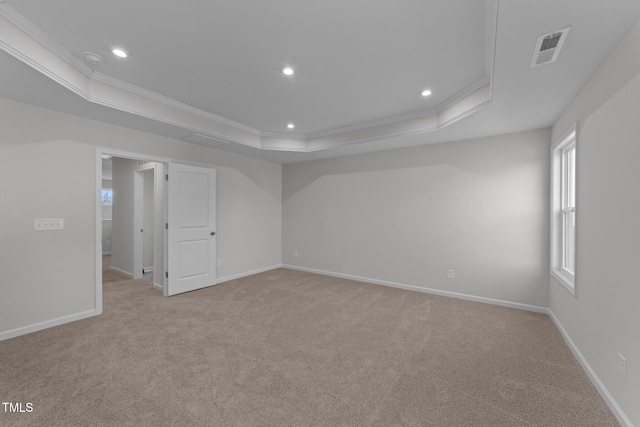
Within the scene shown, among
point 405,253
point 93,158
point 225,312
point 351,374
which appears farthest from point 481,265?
point 93,158

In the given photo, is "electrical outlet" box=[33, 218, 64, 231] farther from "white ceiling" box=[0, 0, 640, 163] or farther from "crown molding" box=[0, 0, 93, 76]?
"crown molding" box=[0, 0, 93, 76]

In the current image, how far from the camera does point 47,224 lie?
2.97 metres

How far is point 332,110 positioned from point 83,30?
2.65m

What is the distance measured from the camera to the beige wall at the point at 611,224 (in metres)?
1.59

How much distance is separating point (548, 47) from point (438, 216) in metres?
2.74

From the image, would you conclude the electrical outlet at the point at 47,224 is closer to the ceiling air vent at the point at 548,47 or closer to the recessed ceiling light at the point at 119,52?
the recessed ceiling light at the point at 119,52

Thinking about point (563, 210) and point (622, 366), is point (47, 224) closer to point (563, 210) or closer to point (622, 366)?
point (622, 366)

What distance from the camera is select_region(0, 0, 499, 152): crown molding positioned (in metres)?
1.98

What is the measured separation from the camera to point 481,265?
3.89 metres

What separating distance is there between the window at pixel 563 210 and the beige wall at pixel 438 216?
193 millimetres

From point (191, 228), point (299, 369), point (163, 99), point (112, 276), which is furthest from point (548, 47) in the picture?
point (112, 276)

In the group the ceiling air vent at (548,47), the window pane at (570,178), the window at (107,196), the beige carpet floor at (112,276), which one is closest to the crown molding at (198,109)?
the ceiling air vent at (548,47)

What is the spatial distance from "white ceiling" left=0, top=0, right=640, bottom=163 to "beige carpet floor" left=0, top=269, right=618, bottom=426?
248 cm

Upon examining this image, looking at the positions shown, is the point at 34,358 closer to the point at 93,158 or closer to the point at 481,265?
the point at 93,158
